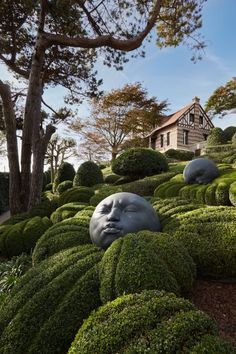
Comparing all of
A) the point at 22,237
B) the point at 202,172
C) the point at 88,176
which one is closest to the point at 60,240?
the point at 22,237

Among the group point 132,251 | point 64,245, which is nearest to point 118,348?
point 132,251

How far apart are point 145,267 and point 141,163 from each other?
9.16 meters

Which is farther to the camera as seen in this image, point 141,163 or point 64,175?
point 64,175

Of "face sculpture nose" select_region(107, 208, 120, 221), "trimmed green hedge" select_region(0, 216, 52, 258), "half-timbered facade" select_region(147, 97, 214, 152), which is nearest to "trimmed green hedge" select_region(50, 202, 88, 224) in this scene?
"trimmed green hedge" select_region(0, 216, 52, 258)

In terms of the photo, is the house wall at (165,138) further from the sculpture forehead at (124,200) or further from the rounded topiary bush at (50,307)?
the rounded topiary bush at (50,307)

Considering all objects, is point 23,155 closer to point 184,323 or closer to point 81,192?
point 81,192

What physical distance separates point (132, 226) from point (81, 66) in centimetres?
884

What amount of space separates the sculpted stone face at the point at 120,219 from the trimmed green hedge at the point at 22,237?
2977 mm

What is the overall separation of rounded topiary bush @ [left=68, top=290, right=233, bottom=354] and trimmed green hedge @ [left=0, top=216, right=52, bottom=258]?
4.43m

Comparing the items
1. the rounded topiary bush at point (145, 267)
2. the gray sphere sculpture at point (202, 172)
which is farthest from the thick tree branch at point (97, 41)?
the rounded topiary bush at point (145, 267)

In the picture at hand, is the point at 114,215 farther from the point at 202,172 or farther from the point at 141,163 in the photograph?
the point at 141,163

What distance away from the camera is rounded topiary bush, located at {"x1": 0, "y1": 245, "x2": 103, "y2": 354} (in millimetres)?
2326

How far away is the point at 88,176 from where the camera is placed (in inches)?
555

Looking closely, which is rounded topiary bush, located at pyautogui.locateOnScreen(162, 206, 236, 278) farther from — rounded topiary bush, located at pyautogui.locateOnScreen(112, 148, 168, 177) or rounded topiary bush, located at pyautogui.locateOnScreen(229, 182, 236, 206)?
rounded topiary bush, located at pyautogui.locateOnScreen(112, 148, 168, 177)
